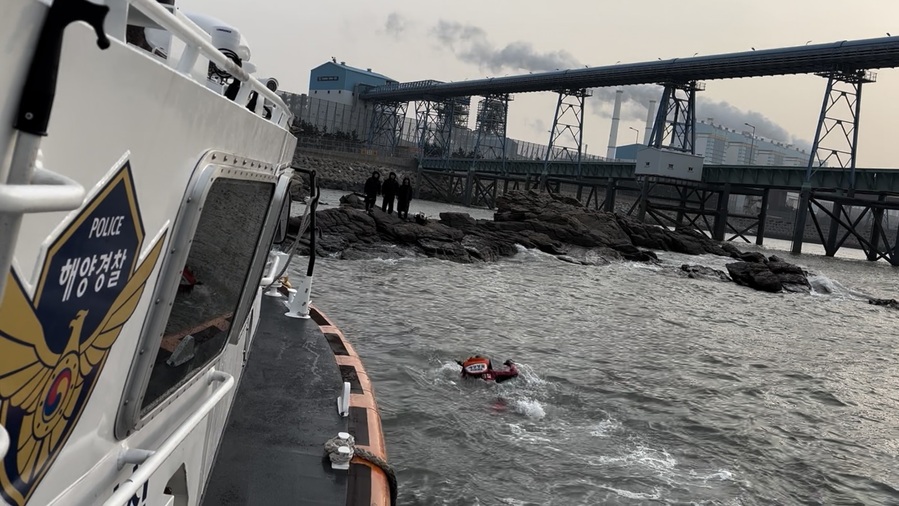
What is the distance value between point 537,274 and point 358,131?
72430 mm

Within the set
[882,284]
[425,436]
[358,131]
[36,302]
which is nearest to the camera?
[36,302]

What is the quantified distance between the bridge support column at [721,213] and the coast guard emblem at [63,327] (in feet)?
174

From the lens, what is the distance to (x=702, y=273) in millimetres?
25641

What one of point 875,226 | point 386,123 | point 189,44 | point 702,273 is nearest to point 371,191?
point 702,273

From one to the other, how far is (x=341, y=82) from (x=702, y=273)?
7245 centimetres

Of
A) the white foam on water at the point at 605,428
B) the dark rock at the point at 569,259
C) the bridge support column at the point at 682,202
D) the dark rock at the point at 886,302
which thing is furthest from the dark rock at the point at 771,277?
the bridge support column at the point at 682,202

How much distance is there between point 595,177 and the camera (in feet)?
194

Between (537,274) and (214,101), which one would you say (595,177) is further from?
(214,101)

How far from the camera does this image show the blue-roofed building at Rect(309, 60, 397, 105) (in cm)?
8956

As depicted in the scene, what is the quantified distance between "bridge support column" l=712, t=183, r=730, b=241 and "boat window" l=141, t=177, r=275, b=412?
2039 inches

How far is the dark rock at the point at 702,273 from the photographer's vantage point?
25109mm

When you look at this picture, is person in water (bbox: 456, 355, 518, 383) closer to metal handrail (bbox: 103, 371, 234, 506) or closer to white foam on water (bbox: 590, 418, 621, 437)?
white foam on water (bbox: 590, 418, 621, 437)

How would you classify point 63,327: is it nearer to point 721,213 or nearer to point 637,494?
point 637,494

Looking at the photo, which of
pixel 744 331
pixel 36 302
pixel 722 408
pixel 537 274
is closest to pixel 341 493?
pixel 36 302
